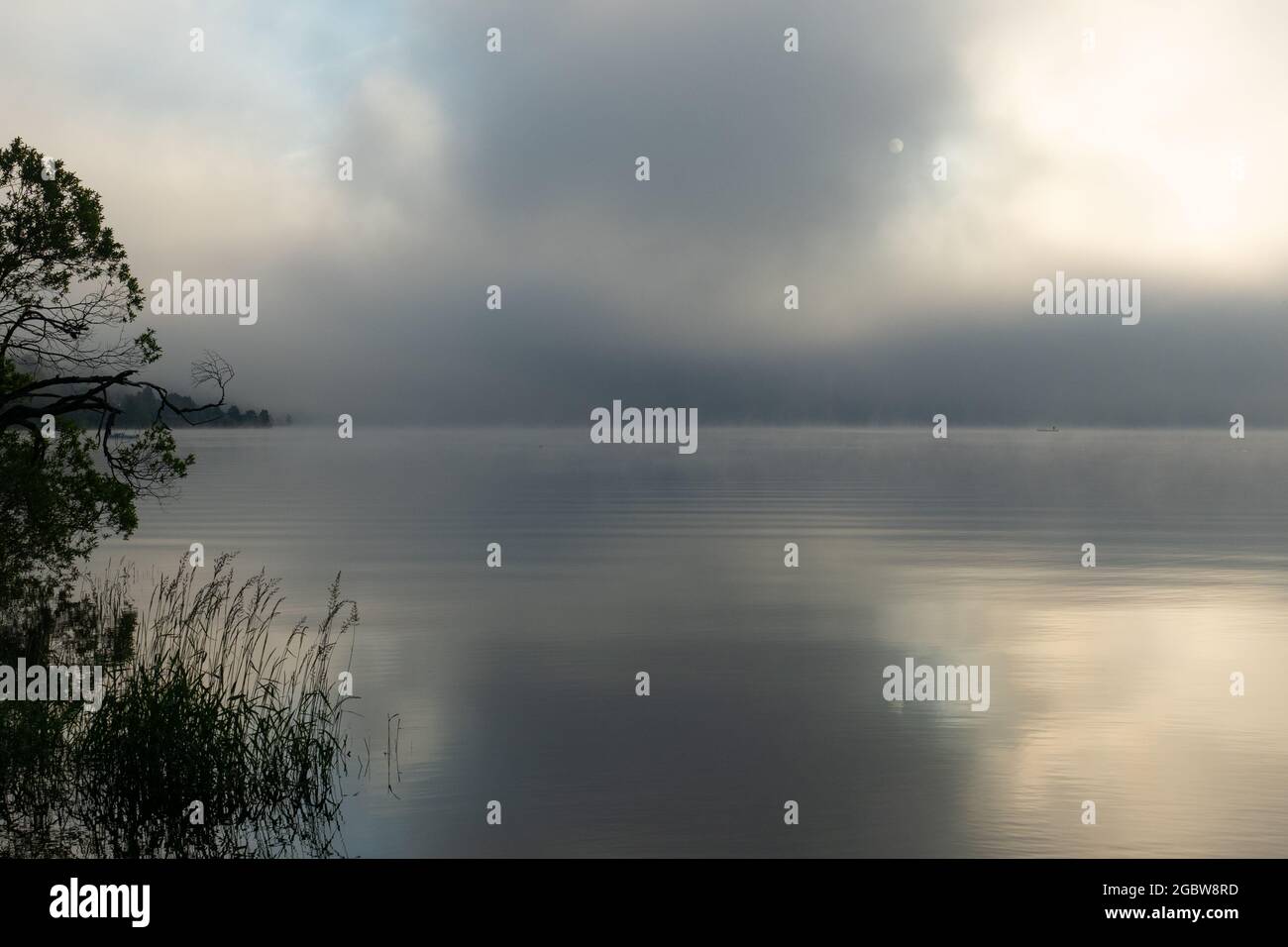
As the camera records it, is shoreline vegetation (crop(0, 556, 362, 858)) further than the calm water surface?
No

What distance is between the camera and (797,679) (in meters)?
31.5

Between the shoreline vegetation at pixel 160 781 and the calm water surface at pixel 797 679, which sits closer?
the shoreline vegetation at pixel 160 781

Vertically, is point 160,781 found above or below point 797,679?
→ below

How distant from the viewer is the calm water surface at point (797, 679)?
19781 mm

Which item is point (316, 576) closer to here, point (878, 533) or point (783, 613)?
point (783, 613)

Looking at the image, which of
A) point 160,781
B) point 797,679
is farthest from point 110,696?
point 797,679

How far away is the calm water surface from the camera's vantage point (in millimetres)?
19781

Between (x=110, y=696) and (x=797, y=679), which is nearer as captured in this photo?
(x=110, y=696)

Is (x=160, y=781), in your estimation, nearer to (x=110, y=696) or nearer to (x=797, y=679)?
(x=110, y=696)

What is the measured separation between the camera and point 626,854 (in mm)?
18312

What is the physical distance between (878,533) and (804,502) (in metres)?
28.0

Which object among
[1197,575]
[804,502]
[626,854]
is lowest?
[626,854]
